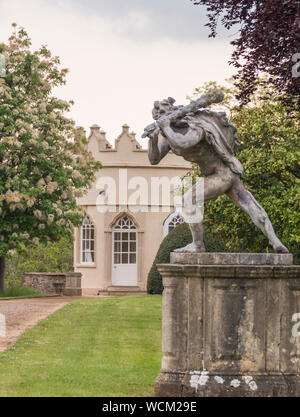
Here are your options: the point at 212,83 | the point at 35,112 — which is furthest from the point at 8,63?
the point at 212,83

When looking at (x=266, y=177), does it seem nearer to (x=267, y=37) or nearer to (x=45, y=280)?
(x=267, y=37)

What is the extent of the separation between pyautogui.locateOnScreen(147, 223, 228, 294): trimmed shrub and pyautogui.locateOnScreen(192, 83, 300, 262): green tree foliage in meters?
3.71

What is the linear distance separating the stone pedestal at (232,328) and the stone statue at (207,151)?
402 mm

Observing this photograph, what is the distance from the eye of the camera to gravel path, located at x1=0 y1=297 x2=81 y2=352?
44.5 feet

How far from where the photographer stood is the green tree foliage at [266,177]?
17.8m

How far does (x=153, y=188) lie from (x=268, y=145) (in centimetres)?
1188

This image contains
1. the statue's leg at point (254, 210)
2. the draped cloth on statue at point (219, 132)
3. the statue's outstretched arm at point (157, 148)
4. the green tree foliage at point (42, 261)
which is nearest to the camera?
the draped cloth on statue at point (219, 132)

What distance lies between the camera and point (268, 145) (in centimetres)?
1930

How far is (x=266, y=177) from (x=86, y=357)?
29.9 ft

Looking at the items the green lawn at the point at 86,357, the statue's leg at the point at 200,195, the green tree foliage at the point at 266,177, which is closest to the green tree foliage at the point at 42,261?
the green tree foliage at the point at 266,177

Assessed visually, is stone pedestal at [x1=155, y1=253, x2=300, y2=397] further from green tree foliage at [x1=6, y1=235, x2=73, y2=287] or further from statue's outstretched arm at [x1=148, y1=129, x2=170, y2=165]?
green tree foliage at [x1=6, y1=235, x2=73, y2=287]

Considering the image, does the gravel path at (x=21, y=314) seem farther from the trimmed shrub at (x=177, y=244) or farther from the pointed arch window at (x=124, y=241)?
the pointed arch window at (x=124, y=241)

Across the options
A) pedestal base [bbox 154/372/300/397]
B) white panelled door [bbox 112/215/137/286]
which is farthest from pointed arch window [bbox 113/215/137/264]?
pedestal base [bbox 154/372/300/397]

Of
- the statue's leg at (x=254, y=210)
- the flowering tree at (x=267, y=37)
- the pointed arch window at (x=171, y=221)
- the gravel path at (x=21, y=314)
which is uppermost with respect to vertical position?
the flowering tree at (x=267, y=37)
